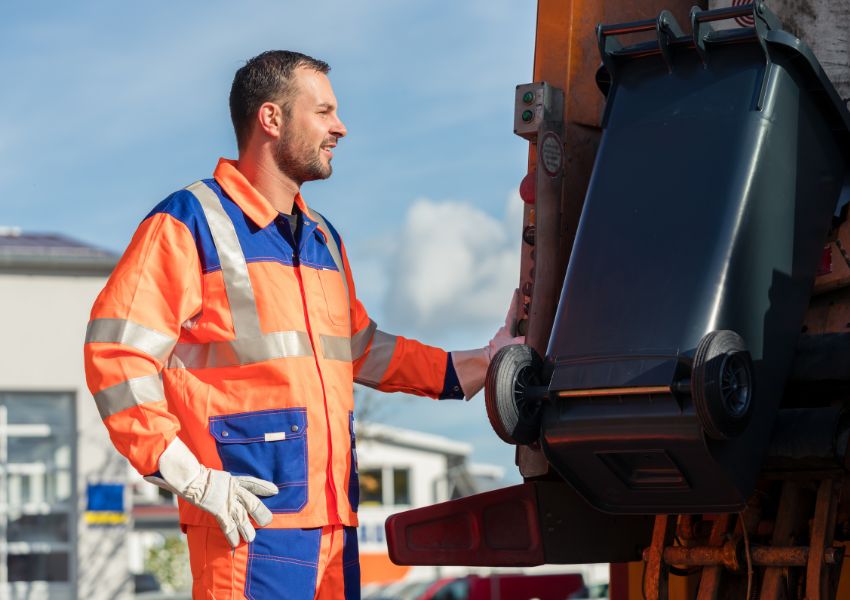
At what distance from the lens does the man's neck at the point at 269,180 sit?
10.9 ft

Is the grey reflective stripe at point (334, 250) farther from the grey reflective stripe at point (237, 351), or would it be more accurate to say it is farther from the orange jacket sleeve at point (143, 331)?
the orange jacket sleeve at point (143, 331)

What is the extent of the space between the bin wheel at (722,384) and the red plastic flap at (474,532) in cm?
77

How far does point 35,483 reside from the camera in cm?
1622

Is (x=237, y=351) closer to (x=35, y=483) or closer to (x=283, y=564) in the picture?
(x=283, y=564)

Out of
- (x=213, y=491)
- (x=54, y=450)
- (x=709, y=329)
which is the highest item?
(x=54, y=450)

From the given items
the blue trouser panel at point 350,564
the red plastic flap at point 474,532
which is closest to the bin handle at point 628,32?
the red plastic flap at point 474,532

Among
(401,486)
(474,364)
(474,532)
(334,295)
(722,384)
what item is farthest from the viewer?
(401,486)

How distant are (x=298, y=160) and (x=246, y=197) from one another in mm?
144

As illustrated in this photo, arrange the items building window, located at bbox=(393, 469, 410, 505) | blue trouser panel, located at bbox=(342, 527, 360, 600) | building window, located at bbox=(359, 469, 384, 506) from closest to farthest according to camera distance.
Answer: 1. blue trouser panel, located at bbox=(342, 527, 360, 600)
2. building window, located at bbox=(359, 469, 384, 506)
3. building window, located at bbox=(393, 469, 410, 505)

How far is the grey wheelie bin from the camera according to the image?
292cm

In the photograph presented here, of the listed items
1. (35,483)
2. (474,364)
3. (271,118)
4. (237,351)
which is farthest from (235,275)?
(35,483)

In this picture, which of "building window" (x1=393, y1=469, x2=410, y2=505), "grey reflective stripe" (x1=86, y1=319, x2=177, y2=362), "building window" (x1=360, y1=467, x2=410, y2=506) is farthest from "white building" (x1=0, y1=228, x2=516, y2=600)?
"building window" (x1=393, y1=469, x2=410, y2=505)

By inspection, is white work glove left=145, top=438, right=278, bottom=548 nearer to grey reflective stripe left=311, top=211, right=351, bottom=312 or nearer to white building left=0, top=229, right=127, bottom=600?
grey reflective stripe left=311, top=211, right=351, bottom=312

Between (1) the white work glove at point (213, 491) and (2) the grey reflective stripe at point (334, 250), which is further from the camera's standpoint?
(2) the grey reflective stripe at point (334, 250)
